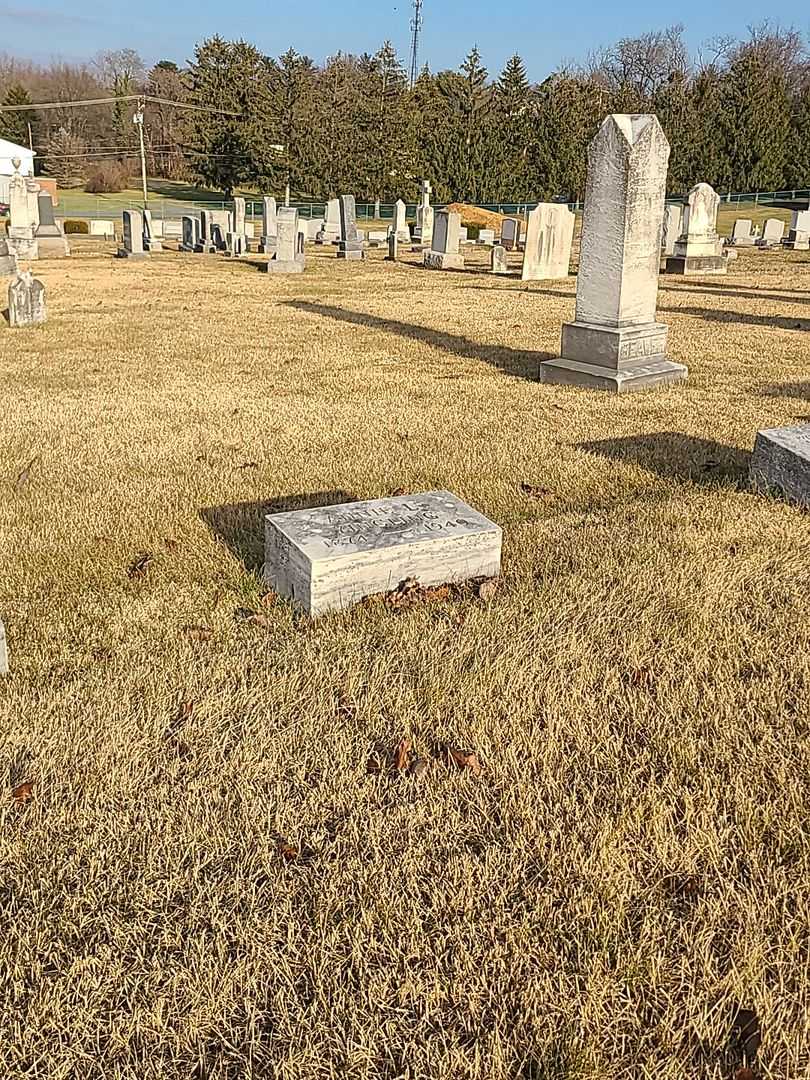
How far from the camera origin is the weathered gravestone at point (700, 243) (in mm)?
18953

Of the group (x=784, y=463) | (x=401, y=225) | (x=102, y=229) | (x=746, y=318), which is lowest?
(x=784, y=463)

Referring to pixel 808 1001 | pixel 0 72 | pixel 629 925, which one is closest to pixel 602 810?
pixel 629 925

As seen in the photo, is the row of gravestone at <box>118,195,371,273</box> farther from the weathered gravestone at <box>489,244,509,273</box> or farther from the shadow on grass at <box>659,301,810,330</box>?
the shadow on grass at <box>659,301,810,330</box>

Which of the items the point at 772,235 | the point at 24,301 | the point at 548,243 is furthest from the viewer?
the point at 772,235

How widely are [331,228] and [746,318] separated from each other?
66.3 feet

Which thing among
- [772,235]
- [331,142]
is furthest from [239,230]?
[331,142]

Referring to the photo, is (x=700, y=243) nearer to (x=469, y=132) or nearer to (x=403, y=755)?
(x=403, y=755)

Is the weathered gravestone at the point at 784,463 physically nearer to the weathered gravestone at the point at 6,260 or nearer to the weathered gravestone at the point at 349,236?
the weathered gravestone at the point at 6,260

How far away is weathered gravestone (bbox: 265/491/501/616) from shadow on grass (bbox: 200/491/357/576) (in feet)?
1.17

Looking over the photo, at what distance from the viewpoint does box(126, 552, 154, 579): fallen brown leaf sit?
13.3 ft

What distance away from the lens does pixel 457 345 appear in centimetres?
1055

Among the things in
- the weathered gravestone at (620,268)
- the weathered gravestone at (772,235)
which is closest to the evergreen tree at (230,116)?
the weathered gravestone at (772,235)

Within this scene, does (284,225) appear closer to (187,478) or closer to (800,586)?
(187,478)

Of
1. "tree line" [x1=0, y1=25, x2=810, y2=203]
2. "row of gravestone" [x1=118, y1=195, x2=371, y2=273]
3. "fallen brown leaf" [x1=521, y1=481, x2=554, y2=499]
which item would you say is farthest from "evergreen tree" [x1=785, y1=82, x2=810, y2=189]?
"fallen brown leaf" [x1=521, y1=481, x2=554, y2=499]
